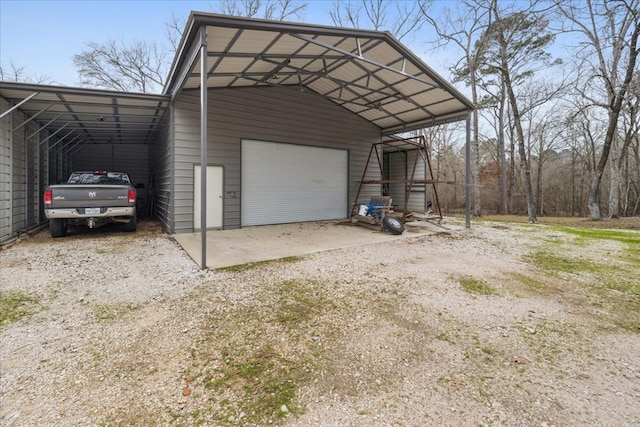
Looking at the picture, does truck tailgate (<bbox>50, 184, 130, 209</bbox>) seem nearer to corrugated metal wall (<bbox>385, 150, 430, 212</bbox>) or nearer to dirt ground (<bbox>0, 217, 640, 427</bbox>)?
dirt ground (<bbox>0, 217, 640, 427</bbox>)

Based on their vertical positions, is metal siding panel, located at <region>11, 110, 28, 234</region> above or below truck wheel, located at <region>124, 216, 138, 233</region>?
above

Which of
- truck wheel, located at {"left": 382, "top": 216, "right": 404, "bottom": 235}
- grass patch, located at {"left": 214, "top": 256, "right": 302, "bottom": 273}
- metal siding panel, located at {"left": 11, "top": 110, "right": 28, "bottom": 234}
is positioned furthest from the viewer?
truck wheel, located at {"left": 382, "top": 216, "right": 404, "bottom": 235}

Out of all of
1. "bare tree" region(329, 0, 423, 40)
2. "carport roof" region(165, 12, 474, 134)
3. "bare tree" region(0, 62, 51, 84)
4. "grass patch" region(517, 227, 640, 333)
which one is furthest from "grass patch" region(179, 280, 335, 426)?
"bare tree" region(0, 62, 51, 84)

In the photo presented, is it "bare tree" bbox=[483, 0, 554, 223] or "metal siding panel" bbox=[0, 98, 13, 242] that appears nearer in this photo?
"metal siding panel" bbox=[0, 98, 13, 242]

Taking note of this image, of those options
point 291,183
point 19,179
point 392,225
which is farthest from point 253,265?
point 19,179

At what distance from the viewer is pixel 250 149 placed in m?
8.03

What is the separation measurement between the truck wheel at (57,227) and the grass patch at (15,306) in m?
3.56

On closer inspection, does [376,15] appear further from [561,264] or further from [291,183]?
[561,264]

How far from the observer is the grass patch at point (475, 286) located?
11.5 ft

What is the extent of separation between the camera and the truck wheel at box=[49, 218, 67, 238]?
619 cm

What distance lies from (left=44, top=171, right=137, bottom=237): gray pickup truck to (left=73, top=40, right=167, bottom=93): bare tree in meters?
13.0

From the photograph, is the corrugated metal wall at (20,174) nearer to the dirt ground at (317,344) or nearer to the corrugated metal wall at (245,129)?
the dirt ground at (317,344)

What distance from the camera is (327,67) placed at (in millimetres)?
7227

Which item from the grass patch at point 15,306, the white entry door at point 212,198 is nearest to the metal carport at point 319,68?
the grass patch at point 15,306
